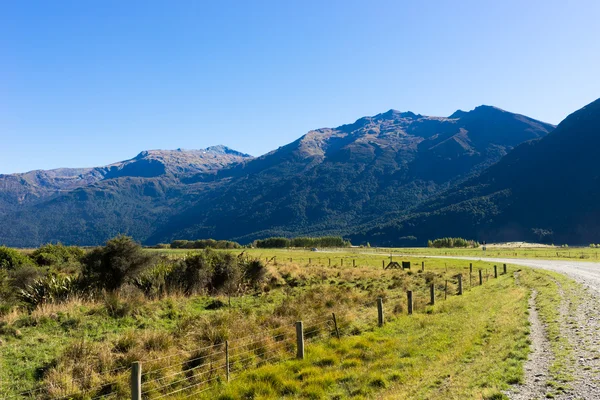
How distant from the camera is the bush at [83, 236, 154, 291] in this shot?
2012 cm

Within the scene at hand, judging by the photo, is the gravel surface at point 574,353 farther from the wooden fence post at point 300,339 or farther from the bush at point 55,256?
the bush at point 55,256

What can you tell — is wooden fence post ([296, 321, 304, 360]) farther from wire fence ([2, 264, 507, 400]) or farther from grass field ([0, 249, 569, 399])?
grass field ([0, 249, 569, 399])

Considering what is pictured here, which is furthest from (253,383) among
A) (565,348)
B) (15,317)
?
(15,317)

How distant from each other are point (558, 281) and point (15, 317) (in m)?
29.6

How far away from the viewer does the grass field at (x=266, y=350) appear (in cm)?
920

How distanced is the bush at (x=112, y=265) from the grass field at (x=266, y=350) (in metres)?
1.97

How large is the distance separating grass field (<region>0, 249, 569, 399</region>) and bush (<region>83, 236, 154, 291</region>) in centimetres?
197

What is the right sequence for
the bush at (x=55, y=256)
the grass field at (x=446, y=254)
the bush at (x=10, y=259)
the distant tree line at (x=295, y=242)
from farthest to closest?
the distant tree line at (x=295, y=242)
the grass field at (x=446, y=254)
the bush at (x=55, y=256)
the bush at (x=10, y=259)

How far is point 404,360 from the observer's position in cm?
1093

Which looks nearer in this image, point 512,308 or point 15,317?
point 15,317

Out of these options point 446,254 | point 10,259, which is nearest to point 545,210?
point 446,254

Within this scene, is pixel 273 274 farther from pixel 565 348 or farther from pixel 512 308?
pixel 565 348

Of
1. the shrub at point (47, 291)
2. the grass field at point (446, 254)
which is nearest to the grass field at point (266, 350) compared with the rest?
the shrub at point (47, 291)

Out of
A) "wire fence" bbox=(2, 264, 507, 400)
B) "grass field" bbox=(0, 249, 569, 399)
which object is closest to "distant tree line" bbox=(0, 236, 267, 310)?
"grass field" bbox=(0, 249, 569, 399)
